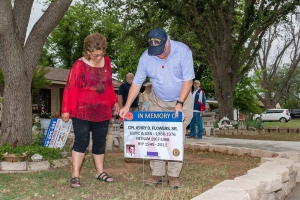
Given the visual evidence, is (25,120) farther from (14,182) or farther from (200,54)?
(200,54)

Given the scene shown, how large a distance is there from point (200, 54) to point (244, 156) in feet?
51.8

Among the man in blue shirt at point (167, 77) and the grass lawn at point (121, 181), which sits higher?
the man in blue shirt at point (167, 77)

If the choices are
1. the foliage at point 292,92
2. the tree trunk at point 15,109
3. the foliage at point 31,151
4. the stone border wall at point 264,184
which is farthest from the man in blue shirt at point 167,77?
the foliage at point 292,92

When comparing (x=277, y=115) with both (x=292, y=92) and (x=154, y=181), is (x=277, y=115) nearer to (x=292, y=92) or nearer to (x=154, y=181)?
(x=292, y=92)

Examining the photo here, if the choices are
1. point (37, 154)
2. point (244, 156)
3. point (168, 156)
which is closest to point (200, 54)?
point (244, 156)

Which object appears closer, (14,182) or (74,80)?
(74,80)

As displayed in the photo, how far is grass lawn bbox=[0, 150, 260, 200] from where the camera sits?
4677 mm

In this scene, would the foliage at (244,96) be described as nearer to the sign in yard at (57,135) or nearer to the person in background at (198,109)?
the person in background at (198,109)

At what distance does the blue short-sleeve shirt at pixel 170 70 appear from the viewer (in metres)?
4.92

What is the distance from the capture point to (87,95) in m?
5.26

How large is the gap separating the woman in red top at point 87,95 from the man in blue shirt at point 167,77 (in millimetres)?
441

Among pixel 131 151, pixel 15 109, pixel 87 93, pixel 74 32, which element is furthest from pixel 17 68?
pixel 74 32

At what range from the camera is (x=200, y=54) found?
23.7 m

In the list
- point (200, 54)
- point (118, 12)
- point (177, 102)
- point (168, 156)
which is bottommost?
point (168, 156)
